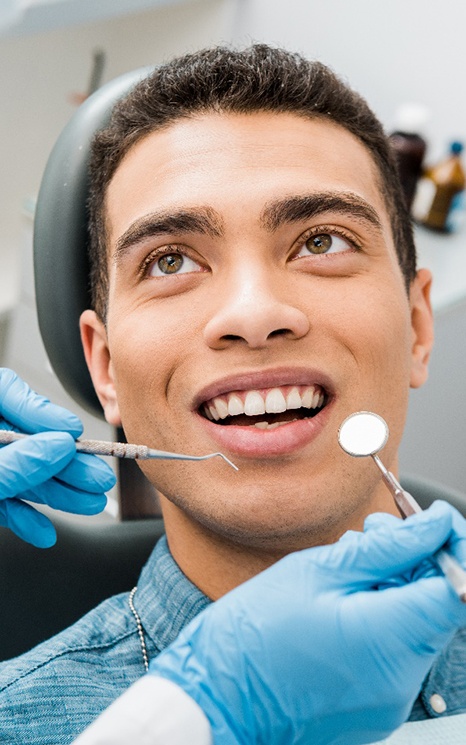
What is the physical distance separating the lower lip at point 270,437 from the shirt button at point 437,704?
0.40 m

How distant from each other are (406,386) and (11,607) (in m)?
0.70

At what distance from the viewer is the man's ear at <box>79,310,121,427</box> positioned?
144 centimetres

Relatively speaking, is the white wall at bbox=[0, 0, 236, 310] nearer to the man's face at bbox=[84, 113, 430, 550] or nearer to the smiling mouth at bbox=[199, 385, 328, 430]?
the man's face at bbox=[84, 113, 430, 550]

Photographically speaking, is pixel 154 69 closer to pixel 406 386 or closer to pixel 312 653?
pixel 406 386

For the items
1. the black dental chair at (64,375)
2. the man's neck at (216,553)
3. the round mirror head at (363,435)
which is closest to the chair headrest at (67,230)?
the black dental chair at (64,375)

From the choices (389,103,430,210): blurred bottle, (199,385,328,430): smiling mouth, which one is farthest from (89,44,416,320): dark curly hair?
(389,103,430,210): blurred bottle

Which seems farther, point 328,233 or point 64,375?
point 64,375

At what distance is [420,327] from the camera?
150 centimetres

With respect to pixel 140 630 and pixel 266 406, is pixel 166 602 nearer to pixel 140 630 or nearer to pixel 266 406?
pixel 140 630

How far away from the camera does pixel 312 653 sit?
926 mm

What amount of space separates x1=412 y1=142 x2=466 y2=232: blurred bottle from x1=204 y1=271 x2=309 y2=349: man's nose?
Result: 4.66ft

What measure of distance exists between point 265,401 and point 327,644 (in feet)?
1.13

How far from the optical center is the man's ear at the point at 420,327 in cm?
146

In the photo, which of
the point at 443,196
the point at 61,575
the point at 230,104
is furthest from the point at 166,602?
the point at 443,196
